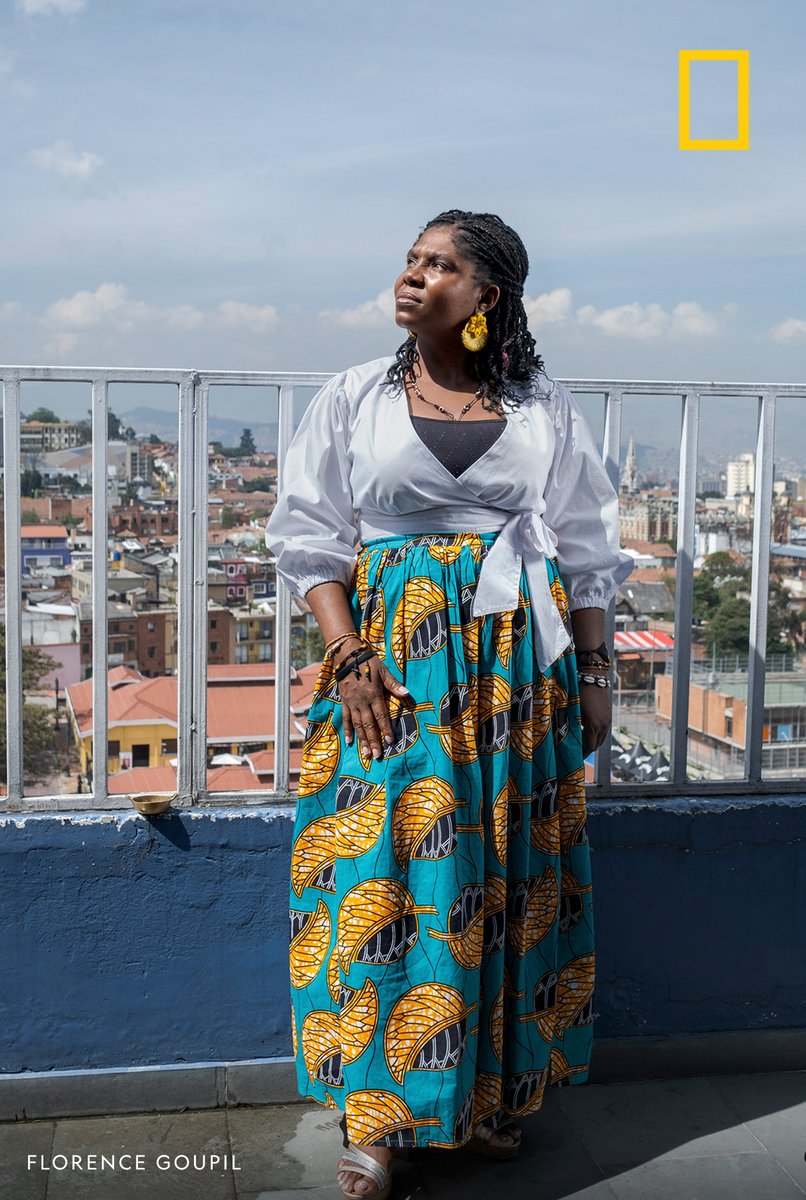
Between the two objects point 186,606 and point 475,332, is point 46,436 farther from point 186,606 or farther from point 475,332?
point 475,332

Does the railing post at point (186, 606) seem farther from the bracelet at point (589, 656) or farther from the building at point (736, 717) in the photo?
the building at point (736, 717)

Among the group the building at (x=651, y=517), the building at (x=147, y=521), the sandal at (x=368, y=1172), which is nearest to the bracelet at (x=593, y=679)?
the building at (x=651, y=517)

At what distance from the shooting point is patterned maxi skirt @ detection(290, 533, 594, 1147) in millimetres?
2266

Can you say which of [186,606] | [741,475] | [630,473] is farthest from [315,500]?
[741,475]

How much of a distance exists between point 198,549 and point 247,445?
10.0 inches

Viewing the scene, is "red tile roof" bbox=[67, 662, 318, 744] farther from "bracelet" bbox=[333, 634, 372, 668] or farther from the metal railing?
"bracelet" bbox=[333, 634, 372, 668]

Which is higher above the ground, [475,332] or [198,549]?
[475,332]

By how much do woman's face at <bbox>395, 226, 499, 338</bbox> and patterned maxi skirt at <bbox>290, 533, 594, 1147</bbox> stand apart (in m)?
0.42

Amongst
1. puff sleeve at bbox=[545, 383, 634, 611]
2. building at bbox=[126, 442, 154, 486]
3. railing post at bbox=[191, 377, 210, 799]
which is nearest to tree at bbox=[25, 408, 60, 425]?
building at bbox=[126, 442, 154, 486]

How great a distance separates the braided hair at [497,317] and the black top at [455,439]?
0.23 feet

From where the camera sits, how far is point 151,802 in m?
2.63

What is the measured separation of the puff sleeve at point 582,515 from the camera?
2.47 meters

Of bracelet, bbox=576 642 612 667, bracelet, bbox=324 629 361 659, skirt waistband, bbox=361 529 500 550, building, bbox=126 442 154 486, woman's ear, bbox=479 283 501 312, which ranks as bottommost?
bracelet, bbox=576 642 612 667

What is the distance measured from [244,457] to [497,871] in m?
1.05
